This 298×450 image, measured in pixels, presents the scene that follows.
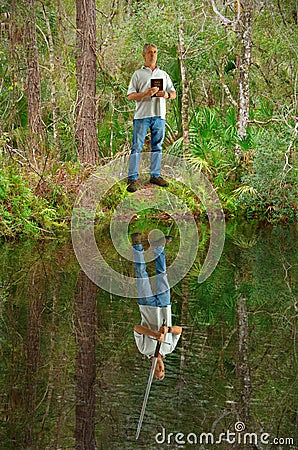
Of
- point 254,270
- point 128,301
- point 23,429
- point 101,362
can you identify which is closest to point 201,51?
point 254,270

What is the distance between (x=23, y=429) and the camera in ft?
14.8

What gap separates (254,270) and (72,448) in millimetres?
6189

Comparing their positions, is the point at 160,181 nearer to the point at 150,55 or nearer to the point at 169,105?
the point at 150,55

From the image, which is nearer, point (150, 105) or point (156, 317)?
point (156, 317)

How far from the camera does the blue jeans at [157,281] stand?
27.2 feet

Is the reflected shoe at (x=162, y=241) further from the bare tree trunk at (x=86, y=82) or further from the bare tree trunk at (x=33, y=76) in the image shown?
the bare tree trunk at (x=33, y=76)

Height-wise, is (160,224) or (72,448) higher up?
(160,224)

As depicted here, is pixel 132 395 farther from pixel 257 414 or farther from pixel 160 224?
pixel 160 224

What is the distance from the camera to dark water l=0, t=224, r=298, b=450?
14.8ft
